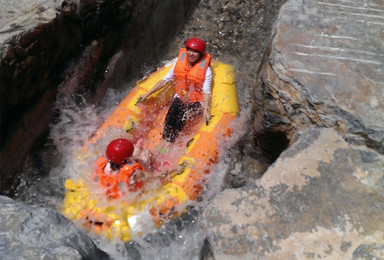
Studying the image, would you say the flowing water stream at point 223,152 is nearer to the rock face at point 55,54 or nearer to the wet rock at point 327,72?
the rock face at point 55,54

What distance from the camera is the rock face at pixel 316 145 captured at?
86.7 inches

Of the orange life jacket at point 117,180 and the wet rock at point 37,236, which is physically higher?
the wet rock at point 37,236

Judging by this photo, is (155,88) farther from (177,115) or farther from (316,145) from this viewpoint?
(316,145)

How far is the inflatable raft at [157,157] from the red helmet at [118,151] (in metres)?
0.31

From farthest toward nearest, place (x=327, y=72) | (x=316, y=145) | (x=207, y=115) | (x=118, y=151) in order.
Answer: (x=207, y=115)
(x=118, y=151)
(x=327, y=72)
(x=316, y=145)

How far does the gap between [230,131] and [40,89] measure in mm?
1910

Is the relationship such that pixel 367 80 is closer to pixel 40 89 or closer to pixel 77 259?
pixel 77 259

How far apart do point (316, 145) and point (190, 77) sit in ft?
5.98

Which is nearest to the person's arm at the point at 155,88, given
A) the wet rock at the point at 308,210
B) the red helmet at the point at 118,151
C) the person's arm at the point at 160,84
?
the person's arm at the point at 160,84

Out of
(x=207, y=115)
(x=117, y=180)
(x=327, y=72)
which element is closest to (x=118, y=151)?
(x=117, y=180)

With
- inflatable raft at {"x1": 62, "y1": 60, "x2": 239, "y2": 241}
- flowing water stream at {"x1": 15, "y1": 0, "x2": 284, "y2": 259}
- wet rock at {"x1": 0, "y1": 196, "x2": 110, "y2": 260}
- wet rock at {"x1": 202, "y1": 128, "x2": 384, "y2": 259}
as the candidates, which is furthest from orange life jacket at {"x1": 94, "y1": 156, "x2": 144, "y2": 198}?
wet rock at {"x1": 202, "y1": 128, "x2": 384, "y2": 259}

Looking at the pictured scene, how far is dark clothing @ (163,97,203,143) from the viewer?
3.97m

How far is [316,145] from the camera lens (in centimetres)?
263

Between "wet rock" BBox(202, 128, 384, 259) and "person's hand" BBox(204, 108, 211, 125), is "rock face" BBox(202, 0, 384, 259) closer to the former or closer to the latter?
"wet rock" BBox(202, 128, 384, 259)
